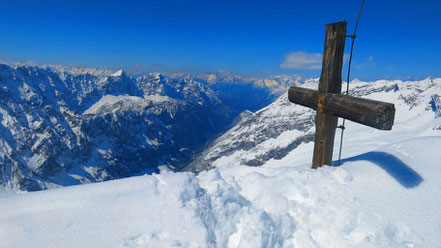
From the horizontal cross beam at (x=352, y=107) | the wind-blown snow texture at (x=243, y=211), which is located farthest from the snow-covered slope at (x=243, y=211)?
the horizontal cross beam at (x=352, y=107)

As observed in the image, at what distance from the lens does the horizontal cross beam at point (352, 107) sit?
5.49m

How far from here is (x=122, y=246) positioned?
4.85 m

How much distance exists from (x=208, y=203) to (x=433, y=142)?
7.66m

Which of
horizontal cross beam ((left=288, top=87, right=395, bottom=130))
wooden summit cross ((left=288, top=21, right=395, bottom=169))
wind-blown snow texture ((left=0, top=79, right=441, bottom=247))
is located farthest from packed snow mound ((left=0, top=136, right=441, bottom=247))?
horizontal cross beam ((left=288, top=87, right=395, bottom=130))

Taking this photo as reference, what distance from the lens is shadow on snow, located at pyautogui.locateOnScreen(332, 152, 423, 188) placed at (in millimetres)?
6551

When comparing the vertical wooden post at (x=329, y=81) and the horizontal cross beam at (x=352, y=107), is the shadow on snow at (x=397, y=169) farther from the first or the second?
the horizontal cross beam at (x=352, y=107)

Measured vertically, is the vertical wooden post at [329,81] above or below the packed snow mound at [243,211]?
above

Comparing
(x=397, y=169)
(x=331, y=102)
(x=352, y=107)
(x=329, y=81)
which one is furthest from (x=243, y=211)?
(x=397, y=169)

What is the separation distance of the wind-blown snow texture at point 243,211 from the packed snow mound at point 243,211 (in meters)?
0.02

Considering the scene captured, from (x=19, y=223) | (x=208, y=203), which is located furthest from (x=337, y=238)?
(x=19, y=223)

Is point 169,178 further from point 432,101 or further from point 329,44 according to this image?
point 432,101

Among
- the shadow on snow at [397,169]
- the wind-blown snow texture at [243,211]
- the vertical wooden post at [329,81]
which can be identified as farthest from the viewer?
the vertical wooden post at [329,81]

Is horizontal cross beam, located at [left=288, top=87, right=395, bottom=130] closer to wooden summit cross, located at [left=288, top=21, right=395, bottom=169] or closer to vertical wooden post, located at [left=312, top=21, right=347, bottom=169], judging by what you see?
wooden summit cross, located at [left=288, top=21, right=395, bottom=169]

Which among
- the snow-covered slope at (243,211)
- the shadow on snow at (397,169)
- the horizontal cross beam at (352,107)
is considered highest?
the horizontal cross beam at (352,107)
